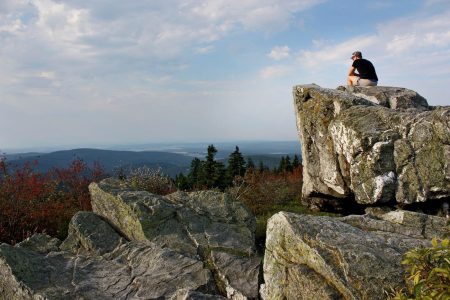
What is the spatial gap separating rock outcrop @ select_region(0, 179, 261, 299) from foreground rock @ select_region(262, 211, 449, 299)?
1357 millimetres

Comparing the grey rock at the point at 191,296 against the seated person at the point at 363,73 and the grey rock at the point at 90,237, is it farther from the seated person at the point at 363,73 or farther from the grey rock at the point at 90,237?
the seated person at the point at 363,73

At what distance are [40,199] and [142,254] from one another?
29.3 ft

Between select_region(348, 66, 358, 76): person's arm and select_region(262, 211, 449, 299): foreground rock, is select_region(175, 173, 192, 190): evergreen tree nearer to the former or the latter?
select_region(348, 66, 358, 76): person's arm

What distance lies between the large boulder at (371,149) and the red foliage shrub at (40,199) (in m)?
9.77

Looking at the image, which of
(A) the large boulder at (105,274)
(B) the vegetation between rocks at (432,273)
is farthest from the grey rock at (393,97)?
(B) the vegetation between rocks at (432,273)

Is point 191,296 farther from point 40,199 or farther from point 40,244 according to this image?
point 40,199

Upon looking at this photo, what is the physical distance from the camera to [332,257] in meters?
6.92

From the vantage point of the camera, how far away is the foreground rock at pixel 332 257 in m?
6.44

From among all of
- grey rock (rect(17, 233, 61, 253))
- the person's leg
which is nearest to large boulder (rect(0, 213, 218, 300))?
grey rock (rect(17, 233, 61, 253))

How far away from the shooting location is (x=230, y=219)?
12094mm

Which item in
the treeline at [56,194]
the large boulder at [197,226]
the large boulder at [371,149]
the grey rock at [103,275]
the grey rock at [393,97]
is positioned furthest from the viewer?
the grey rock at [393,97]

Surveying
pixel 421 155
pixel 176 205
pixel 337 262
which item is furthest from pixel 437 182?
pixel 176 205

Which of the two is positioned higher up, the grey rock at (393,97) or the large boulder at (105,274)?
the grey rock at (393,97)

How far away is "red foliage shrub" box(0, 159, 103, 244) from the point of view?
13.7m
